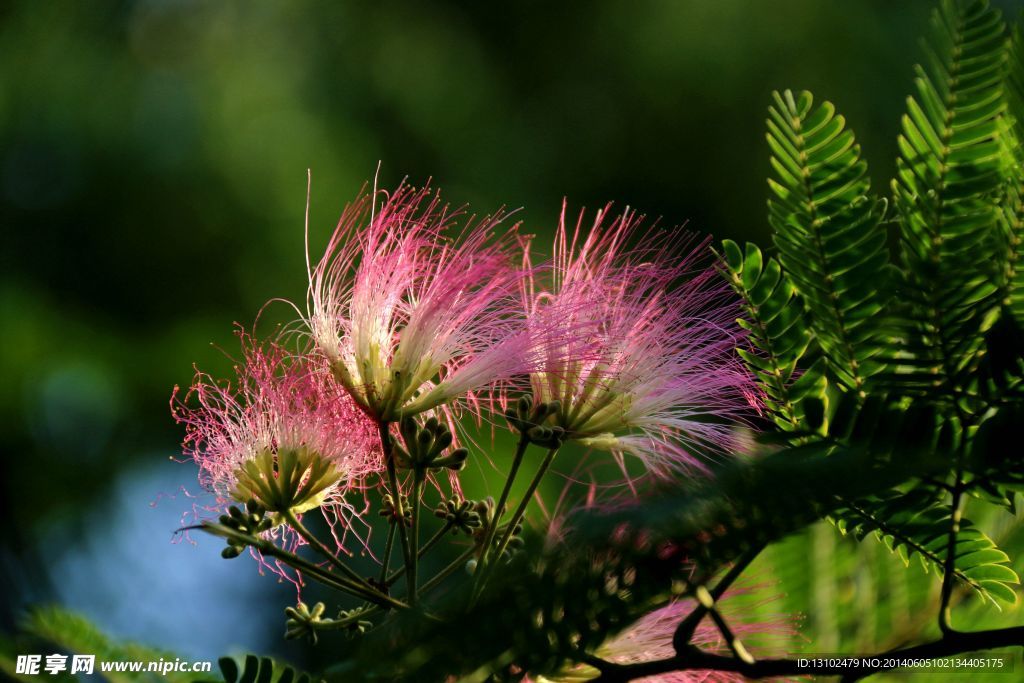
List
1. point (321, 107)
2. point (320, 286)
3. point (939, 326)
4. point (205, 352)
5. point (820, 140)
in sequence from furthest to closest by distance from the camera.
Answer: point (321, 107), point (205, 352), point (320, 286), point (820, 140), point (939, 326)

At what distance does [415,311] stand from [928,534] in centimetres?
65

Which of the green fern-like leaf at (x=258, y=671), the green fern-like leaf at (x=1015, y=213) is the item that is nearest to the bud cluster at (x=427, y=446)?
the green fern-like leaf at (x=258, y=671)

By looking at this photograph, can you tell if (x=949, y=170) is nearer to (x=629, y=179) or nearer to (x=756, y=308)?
(x=756, y=308)

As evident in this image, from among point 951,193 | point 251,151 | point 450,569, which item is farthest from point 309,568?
point 251,151

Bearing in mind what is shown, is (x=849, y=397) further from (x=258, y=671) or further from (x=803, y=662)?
(x=258, y=671)

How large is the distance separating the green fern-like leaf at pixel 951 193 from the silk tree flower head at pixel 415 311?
0.48 m

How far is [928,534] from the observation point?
3.12ft

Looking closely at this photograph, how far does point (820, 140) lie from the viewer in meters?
0.98

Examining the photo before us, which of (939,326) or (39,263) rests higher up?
(39,263)

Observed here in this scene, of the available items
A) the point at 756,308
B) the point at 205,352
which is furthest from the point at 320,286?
the point at 205,352

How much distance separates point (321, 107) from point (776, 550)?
14.6ft

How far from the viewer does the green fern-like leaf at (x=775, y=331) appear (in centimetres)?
95

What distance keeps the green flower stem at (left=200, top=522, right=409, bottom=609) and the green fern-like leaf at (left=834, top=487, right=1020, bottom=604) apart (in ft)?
1.51

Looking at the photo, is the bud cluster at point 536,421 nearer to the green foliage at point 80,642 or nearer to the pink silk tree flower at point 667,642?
the pink silk tree flower at point 667,642
